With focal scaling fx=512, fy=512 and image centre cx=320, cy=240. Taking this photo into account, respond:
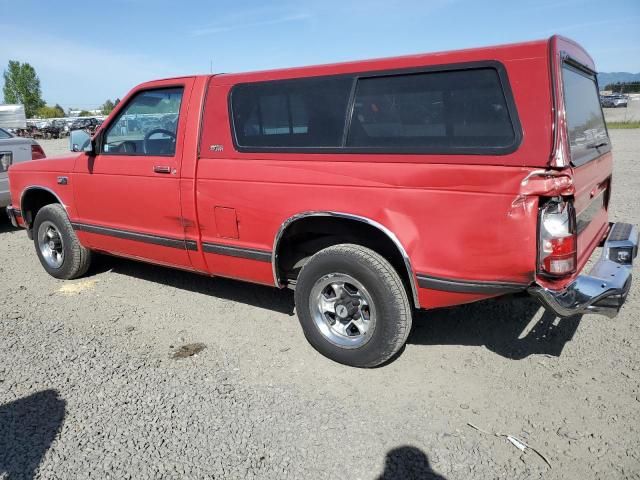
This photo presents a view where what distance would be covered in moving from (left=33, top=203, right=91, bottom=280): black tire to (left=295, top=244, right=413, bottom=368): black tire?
270 cm

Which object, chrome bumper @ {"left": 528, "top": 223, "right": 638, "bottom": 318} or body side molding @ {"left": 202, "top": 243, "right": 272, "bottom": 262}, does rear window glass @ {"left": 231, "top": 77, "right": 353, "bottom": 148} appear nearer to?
body side molding @ {"left": 202, "top": 243, "right": 272, "bottom": 262}

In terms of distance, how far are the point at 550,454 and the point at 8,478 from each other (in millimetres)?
2606

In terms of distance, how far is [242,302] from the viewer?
4.54 m

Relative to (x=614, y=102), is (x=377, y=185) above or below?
above

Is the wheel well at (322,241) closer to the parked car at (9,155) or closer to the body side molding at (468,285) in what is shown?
the body side molding at (468,285)

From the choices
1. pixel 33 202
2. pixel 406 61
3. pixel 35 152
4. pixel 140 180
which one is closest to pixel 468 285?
pixel 406 61

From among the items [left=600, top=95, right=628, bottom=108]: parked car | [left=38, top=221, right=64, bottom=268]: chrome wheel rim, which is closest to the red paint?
[left=38, top=221, right=64, bottom=268]: chrome wheel rim

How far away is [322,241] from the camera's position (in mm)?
3637

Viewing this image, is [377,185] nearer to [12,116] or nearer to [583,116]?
[583,116]

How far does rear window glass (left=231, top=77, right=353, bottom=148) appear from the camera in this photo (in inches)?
129

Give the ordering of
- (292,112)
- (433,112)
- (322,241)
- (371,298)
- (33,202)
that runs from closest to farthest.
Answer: (433,112)
(371,298)
(292,112)
(322,241)
(33,202)

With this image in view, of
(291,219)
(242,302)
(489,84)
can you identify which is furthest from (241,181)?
(489,84)

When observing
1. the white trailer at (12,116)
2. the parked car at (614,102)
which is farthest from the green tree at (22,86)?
A: the parked car at (614,102)

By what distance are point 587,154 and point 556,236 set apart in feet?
2.53
